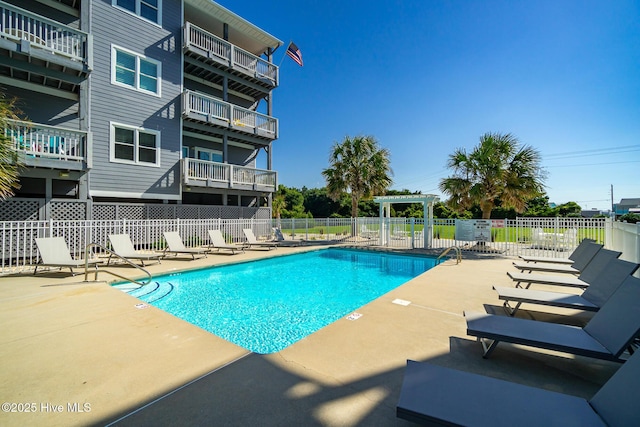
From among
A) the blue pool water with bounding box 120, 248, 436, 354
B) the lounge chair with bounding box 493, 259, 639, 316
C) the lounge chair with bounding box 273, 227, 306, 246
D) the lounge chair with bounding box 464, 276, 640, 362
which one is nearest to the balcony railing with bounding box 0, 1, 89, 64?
the blue pool water with bounding box 120, 248, 436, 354

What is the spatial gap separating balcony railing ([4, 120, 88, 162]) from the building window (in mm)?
2118

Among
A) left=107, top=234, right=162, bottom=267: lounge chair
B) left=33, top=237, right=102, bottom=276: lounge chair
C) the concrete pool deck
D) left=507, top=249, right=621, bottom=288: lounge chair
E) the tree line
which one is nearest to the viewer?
the concrete pool deck

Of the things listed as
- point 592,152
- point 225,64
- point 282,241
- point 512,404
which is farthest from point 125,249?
point 592,152

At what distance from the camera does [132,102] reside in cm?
1397

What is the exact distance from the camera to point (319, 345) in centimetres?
367

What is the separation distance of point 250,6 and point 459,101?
551 inches

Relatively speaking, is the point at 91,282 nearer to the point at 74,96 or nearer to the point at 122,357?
the point at 122,357

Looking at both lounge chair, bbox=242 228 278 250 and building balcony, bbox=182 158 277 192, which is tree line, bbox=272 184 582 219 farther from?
lounge chair, bbox=242 228 278 250

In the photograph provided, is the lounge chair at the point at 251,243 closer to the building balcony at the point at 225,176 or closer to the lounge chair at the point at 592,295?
the building balcony at the point at 225,176

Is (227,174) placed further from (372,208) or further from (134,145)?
(372,208)

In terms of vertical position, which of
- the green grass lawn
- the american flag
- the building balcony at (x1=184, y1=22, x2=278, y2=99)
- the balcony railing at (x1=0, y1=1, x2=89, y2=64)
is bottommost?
the green grass lawn

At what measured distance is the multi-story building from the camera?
10.8 m

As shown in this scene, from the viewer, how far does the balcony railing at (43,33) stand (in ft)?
33.4

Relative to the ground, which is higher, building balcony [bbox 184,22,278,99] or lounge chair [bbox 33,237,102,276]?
building balcony [bbox 184,22,278,99]
